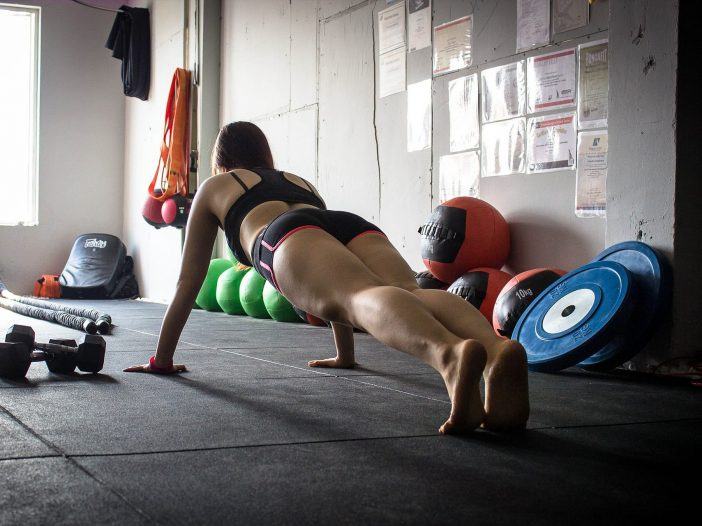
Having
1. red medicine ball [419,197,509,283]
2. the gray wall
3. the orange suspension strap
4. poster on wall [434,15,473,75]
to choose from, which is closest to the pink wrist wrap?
red medicine ball [419,197,509,283]

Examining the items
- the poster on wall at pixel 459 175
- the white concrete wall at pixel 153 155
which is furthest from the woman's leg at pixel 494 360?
the white concrete wall at pixel 153 155

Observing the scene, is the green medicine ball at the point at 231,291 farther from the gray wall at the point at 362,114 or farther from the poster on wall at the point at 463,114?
the poster on wall at the point at 463,114

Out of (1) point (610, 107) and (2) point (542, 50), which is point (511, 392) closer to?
(1) point (610, 107)

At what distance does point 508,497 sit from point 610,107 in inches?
93.8

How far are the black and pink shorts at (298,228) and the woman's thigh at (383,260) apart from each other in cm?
3

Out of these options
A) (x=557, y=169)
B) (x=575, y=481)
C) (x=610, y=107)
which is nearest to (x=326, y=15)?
(x=557, y=169)

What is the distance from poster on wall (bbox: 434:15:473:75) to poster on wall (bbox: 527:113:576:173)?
2.29 feet

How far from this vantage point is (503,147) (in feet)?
14.1

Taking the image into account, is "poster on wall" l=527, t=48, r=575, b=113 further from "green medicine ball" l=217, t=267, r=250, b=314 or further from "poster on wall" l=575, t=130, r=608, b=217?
"green medicine ball" l=217, t=267, r=250, b=314

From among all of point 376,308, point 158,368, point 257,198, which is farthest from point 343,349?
point 376,308

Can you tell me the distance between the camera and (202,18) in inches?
295

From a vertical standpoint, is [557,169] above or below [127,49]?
below

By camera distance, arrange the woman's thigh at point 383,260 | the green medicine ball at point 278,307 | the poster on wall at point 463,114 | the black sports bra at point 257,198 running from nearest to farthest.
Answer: the woman's thigh at point 383,260 < the black sports bra at point 257,198 < the poster on wall at point 463,114 < the green medicine ball at point 278,307

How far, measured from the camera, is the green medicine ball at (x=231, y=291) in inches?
240
